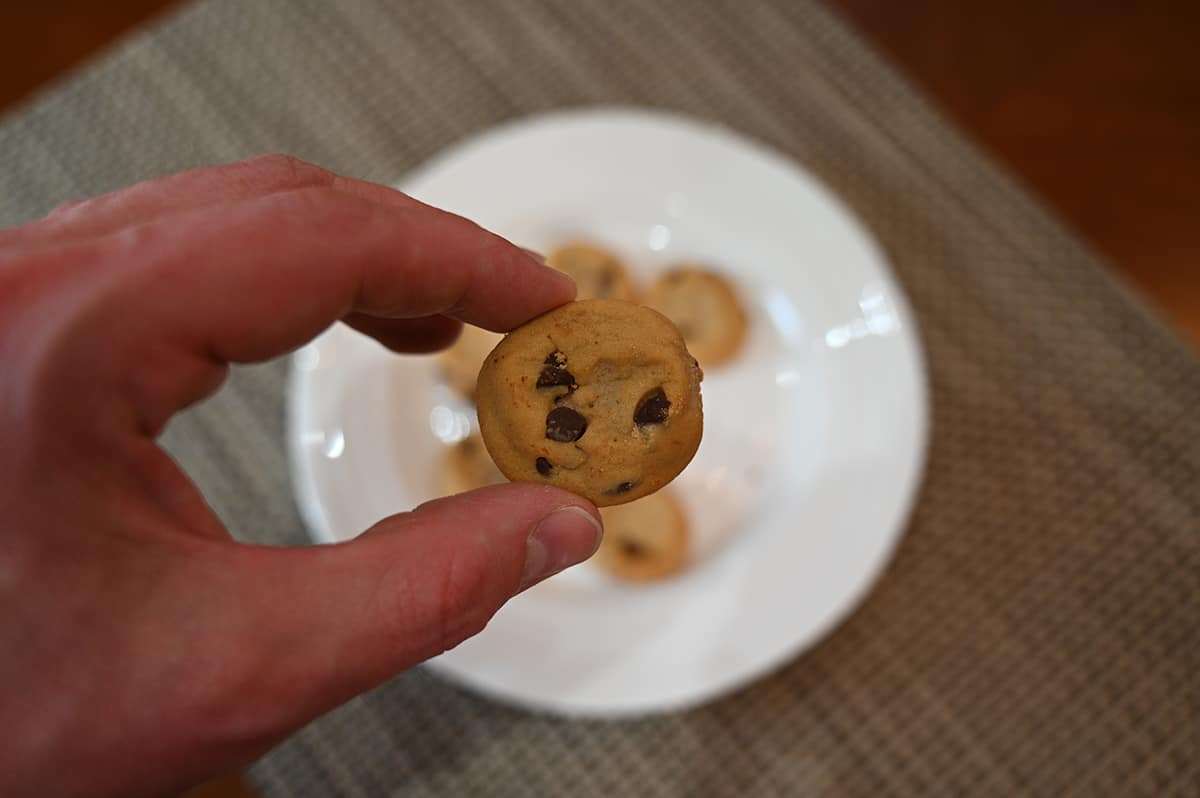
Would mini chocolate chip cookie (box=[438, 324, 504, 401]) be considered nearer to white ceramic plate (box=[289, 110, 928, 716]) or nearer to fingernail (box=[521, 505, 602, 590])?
white ceramic plate (box=[289, 110, 928, 716])

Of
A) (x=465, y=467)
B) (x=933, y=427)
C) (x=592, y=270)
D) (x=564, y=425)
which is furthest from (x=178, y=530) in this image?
(x=933, y=427)

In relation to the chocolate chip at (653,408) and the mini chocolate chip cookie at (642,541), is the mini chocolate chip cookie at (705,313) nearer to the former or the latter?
the mini chocolate chip cookie at (642,541)

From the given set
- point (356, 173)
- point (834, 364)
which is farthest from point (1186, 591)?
point (356, 173)

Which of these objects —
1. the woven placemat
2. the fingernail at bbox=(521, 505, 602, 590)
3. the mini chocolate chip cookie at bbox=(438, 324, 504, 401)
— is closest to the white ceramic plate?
the mini chocolate chip cookie at bbox=(438, 324, 504, 401)

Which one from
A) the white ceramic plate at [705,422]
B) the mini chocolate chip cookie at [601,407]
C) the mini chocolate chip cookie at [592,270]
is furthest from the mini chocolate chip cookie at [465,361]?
the mini chocolate chip cookie at [601,407]

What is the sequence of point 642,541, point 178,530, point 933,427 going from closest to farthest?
point 178,530
point 642,541
point 933,427

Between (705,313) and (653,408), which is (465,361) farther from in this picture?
(653,408)
